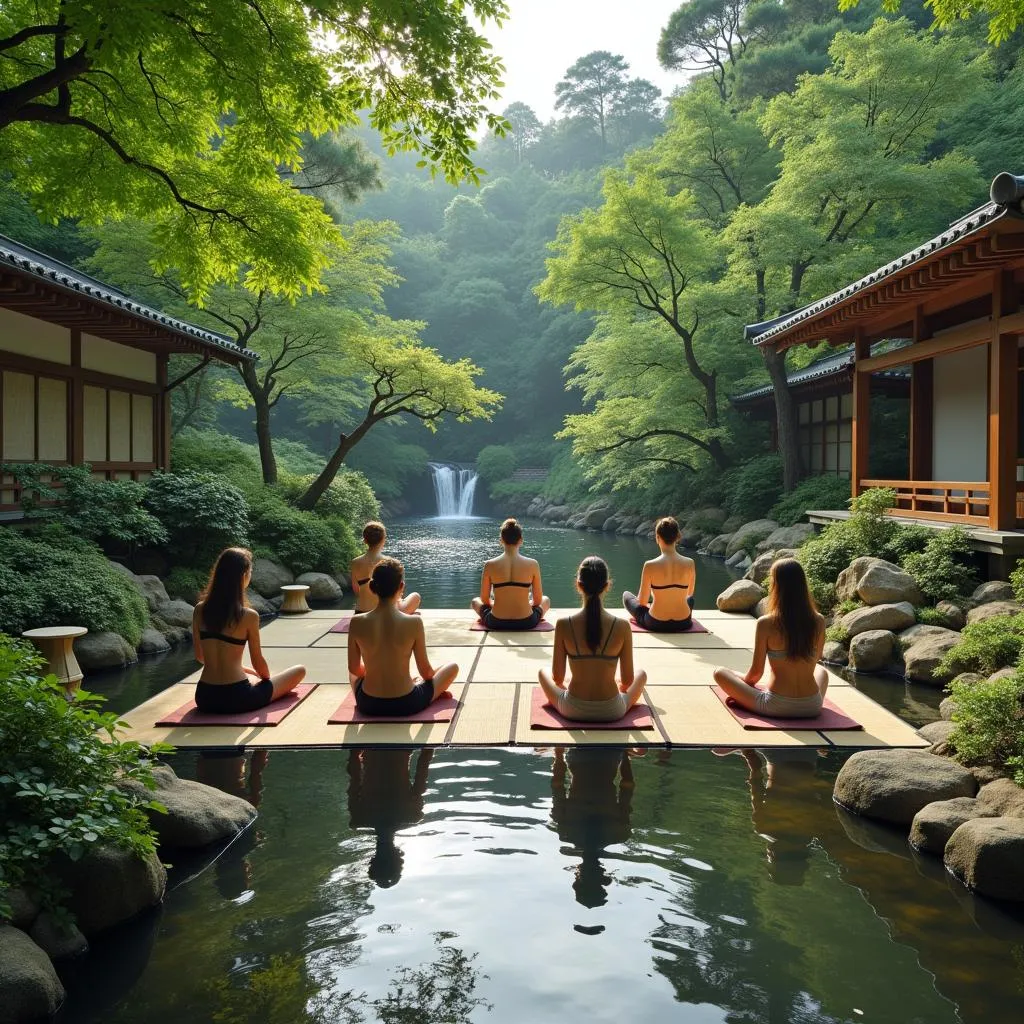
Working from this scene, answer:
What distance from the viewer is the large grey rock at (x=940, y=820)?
4.11 metres

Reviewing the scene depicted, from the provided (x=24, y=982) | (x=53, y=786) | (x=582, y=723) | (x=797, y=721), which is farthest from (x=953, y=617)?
(x=24, y=982)

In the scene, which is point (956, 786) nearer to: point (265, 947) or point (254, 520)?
point (265, 947)

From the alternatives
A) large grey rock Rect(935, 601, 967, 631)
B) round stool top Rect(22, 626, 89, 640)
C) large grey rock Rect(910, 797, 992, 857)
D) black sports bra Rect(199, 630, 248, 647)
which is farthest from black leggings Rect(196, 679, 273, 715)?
large grey rock Rect(935, 601, 967, 631)

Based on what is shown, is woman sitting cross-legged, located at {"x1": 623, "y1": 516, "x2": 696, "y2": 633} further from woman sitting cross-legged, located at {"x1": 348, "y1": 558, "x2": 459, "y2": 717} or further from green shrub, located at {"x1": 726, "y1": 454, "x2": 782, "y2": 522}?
green shrub, located at {"x1": 726, "y1": 454, "x2": 782, "y2": 522}

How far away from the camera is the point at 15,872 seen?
3.23 metres

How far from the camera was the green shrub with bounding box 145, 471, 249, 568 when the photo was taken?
12.1m

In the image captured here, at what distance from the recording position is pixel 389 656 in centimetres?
582

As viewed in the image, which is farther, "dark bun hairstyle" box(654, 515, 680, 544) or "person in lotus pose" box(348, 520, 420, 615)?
"person in lotus pose" box(348, 520, 420, 615)

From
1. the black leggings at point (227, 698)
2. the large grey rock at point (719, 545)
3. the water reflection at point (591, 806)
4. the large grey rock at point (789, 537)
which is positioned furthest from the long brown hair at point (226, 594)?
the large grey rock at point (719, 545)

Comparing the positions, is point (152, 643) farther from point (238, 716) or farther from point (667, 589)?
point (667, 589)

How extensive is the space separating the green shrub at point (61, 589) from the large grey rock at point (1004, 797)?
761 centimetres

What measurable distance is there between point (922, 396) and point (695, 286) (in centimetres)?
945

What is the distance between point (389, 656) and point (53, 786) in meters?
2.54

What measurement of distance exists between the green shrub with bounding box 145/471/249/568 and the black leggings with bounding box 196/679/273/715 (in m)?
6.56
